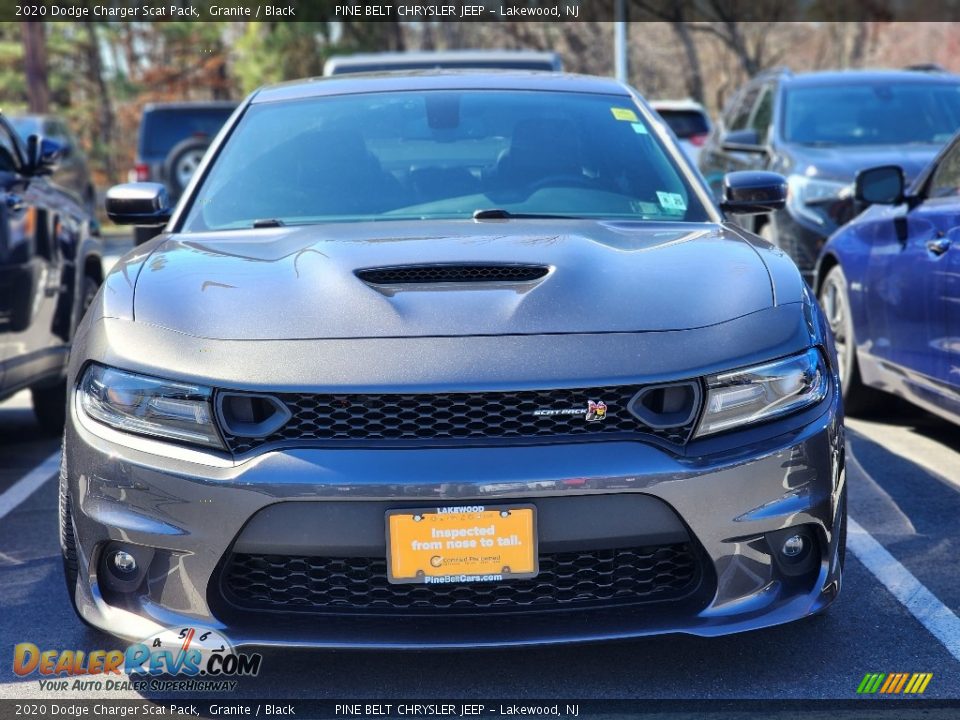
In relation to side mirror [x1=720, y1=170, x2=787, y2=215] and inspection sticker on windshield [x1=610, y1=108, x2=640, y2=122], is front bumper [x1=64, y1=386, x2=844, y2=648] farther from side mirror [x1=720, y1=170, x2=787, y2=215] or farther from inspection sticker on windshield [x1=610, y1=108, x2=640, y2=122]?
inspection sticker on windshield [x1=610, y1=108, x2=640, y2=122]

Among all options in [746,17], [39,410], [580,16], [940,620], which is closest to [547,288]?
[940,620]

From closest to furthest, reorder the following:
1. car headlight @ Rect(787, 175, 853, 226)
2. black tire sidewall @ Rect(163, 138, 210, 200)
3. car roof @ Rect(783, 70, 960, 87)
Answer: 1. car headlight @ Rect(787, 175, 853, 226)
2. car roof @ Rect(783, 70, 960, 87)
3. black tire sidewall @ Rect(163, 138, 210, 200)

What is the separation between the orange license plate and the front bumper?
33mm

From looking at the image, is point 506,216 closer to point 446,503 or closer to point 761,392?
point 761,392

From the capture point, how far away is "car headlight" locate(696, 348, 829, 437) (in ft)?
9.90

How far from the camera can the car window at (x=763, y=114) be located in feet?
32.8

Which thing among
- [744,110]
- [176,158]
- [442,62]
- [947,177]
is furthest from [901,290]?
[176,158]

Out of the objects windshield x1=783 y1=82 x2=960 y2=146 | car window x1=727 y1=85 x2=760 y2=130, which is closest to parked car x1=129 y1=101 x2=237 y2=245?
car window x1=727 y1=85 x2=760 y2=130

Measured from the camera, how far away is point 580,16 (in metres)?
33.2

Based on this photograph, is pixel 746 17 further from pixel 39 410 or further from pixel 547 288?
pixel 547 288

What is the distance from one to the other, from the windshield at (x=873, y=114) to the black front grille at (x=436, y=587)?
22.2 feet

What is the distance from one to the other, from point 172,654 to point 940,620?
203 centimetres

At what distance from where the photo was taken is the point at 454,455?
290 cm

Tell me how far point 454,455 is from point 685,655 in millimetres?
944
